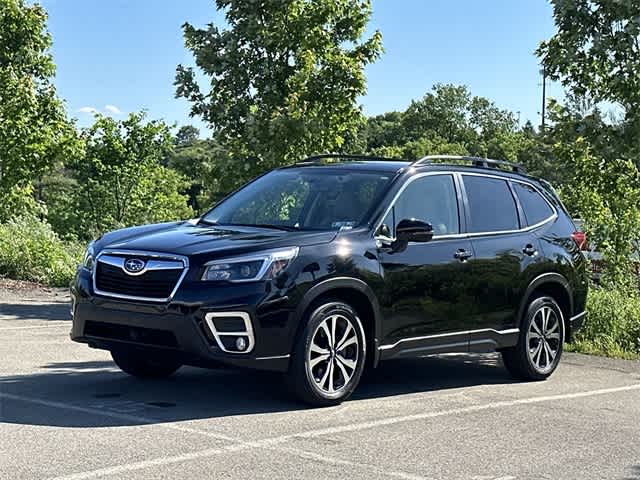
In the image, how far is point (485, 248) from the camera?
9031mm

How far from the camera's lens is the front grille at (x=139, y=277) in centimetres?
734

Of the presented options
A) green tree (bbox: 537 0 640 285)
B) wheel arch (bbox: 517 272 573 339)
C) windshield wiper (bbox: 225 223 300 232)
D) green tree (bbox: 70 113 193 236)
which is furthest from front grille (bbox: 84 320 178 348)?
green tree (bbox: 70 113 193 236)

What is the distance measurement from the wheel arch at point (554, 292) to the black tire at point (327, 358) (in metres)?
2.15

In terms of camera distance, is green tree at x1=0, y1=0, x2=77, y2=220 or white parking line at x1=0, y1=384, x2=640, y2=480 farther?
green tree at x1=0, y1=0, x2=77, y2=220

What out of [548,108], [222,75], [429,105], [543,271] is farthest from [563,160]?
[429,105]

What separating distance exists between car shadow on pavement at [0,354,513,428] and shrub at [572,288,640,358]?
2298mm

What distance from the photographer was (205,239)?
25.4 feet

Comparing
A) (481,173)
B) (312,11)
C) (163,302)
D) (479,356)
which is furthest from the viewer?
(312,11)

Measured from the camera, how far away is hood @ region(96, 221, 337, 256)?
7.47m

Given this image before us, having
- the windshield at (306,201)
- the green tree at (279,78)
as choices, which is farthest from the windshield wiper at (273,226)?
the green tree at (279,78)

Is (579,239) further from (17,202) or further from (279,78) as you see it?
(17,202)

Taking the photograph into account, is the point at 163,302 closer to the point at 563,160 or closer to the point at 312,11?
the point at 563,160

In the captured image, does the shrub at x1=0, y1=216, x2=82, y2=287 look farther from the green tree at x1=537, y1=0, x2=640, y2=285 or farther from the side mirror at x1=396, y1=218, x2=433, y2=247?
the side mirror at x1=396, y1=218, x2=433, y2=247

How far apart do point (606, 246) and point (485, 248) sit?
235 inches
